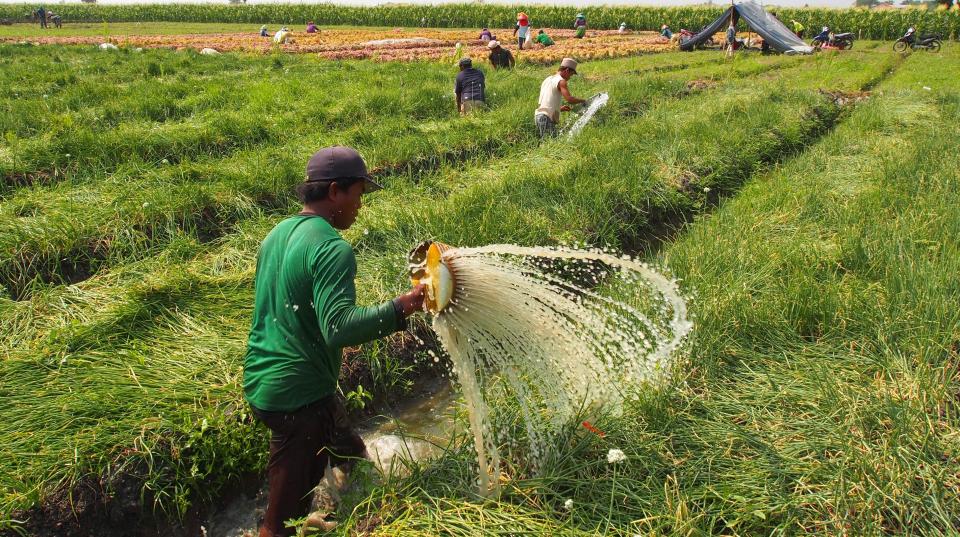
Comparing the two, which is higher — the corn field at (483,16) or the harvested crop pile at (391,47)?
the corn field at (483,16)

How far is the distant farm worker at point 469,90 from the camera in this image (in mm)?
8812

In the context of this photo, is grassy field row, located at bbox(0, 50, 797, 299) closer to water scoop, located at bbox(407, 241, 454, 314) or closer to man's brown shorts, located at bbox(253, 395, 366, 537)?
man's brown shorts, located at bbox(253, 395, 366, 537)

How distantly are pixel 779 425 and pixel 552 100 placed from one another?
5.71 meters

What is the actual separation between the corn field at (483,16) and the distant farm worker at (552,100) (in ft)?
94.0

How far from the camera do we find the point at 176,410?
9.29 feet

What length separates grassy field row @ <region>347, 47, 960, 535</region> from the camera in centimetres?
202

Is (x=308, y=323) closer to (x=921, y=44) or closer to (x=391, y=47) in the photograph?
(x=391, y=47)

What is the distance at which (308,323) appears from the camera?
2.01m

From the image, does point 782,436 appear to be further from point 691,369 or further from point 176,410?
point 176,410

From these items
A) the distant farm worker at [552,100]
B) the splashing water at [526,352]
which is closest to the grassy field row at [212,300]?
the distant farm worker at [552,100]

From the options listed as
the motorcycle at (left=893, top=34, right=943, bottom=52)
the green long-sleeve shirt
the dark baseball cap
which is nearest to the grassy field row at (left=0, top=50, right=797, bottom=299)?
the green long-sleeve shirt

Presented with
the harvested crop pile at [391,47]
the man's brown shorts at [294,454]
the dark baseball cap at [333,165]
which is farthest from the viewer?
the harvested crop pile at [391,47]

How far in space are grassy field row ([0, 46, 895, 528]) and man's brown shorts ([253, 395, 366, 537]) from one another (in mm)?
740

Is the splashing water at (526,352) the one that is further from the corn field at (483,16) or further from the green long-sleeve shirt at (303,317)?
the corn field at (483,16)
